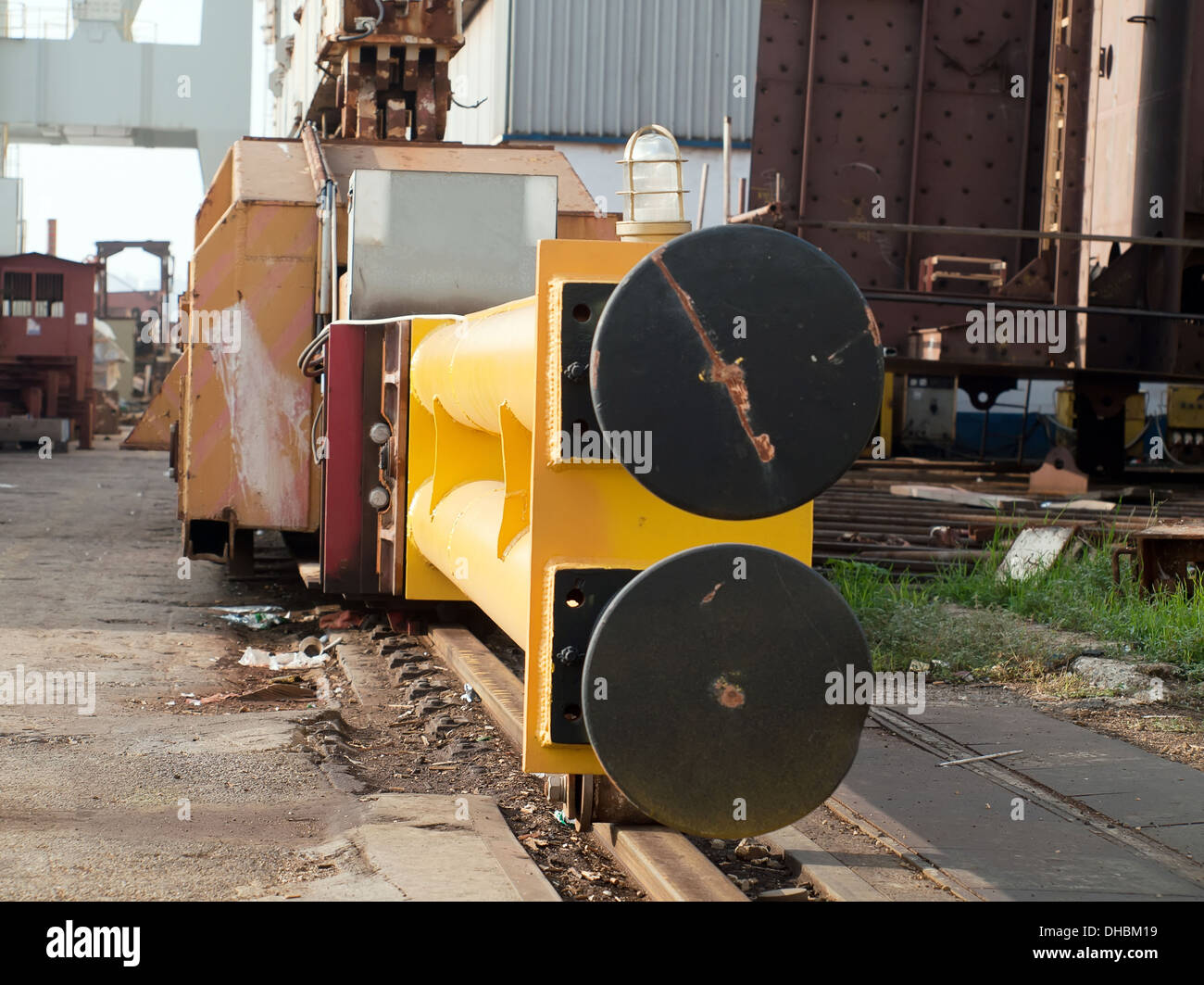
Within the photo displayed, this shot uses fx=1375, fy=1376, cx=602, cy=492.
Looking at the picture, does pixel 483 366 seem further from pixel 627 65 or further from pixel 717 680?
pixel 627 65

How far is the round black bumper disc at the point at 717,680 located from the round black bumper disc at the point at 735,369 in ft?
0.38

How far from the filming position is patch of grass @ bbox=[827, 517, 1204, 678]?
4980 mm

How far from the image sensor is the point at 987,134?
10750mm

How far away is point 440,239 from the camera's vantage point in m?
5.00

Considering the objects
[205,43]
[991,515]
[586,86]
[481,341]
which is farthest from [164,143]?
[481,341]

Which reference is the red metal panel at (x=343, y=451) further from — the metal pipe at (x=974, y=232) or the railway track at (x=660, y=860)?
the metal pipe at (x=974, y=232)

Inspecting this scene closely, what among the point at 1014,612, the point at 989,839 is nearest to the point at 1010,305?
the point at 1014,612

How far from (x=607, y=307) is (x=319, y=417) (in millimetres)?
3317

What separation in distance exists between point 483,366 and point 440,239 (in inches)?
82.9

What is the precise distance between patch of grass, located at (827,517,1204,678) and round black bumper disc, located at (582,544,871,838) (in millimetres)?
2773

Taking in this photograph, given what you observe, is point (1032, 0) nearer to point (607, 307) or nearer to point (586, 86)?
point (607, 307)

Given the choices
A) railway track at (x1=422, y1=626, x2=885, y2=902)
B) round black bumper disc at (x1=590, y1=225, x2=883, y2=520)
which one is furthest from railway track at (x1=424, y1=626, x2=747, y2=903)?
round black bumper disc at (x1=590, y1=225, x2=883, y2=520)

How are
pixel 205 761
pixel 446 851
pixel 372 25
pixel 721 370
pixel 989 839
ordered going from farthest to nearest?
1. pixel 372 25
2. pixel 205 761
3. pixel 989 839
4. pixel 446 851
5. pixel 721 370

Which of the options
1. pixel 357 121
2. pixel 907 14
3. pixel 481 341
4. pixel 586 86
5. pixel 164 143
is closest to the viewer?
pixel 481 341
